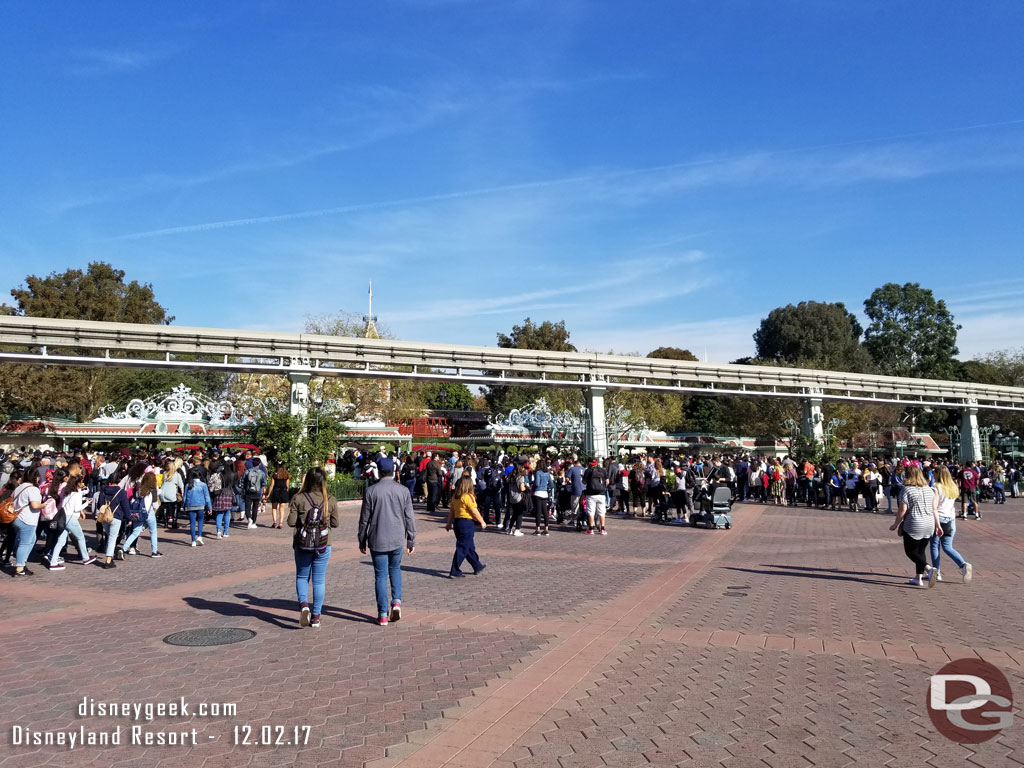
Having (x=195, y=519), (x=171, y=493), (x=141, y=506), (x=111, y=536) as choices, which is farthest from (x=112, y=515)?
(x=195, y=519)

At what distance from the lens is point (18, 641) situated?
695 cm

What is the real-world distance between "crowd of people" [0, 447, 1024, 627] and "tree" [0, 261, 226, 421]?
1685cm

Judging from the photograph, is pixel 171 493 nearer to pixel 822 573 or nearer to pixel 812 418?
pixel 822 573

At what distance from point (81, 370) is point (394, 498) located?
38.6 metres

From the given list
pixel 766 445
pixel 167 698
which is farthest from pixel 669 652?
pixel 766 445

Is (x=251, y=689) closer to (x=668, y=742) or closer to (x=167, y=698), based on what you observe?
(x=167, y=698)

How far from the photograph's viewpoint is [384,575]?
7.70 meters

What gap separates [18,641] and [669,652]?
6.25 meters

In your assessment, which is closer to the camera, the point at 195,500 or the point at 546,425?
the point at 195,500

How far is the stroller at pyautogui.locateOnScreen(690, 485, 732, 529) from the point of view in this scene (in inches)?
700

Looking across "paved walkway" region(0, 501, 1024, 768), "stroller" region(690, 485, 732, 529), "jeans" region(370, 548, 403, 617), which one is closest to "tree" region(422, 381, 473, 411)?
"stroller" region(690, 485, 732, 529)


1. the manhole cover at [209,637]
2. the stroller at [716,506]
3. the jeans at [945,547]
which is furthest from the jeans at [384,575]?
the stroller at [716,506]

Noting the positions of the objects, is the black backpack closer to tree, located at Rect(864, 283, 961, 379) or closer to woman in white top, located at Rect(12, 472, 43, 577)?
woman in white top, located at Rect(12, 472, 43, 577)

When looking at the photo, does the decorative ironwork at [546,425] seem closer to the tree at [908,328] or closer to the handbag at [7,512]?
the handbag at [7,512]
